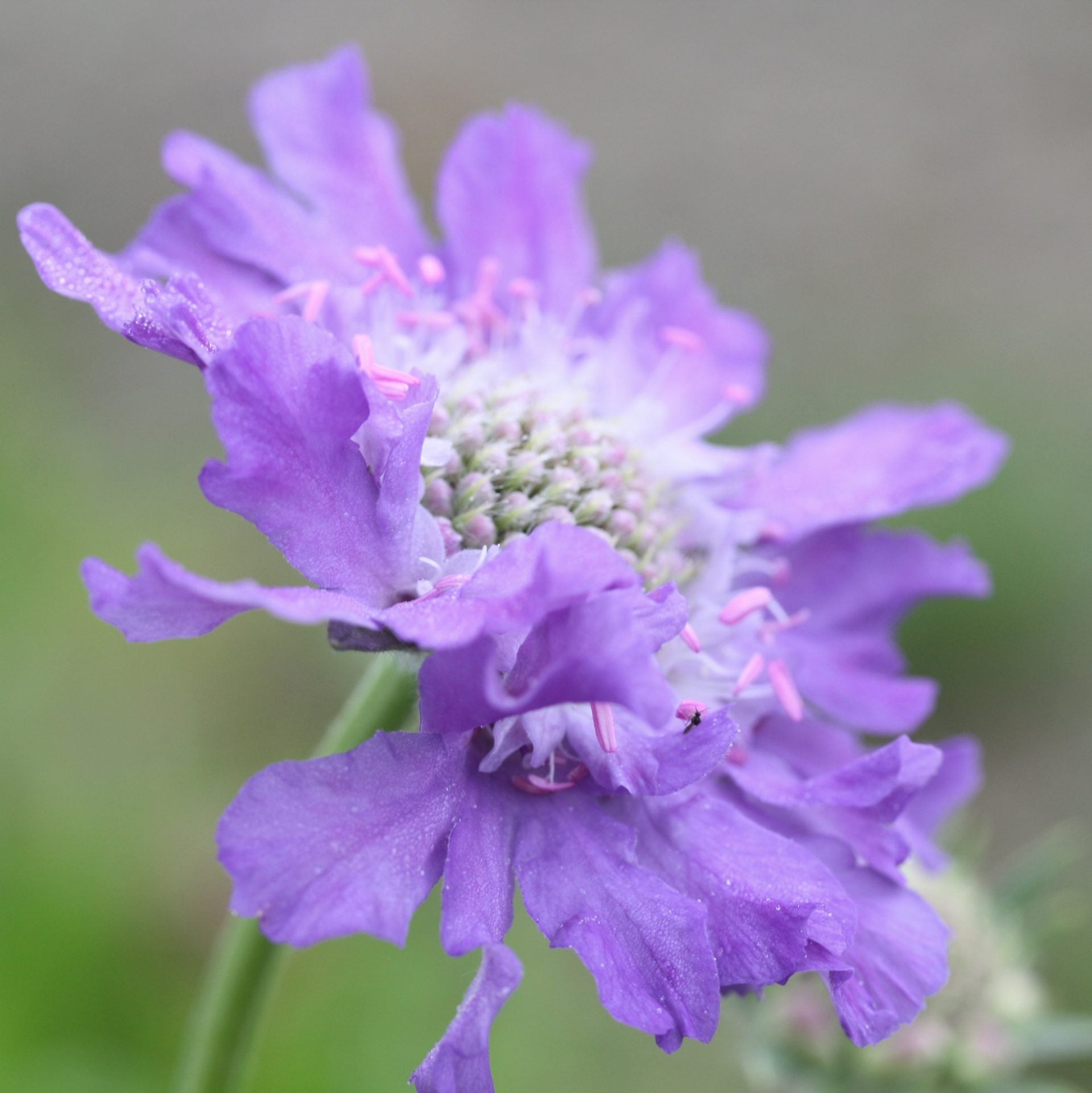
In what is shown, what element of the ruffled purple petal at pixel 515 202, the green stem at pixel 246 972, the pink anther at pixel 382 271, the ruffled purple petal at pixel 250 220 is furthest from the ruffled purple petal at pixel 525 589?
the ruffled purple petal at pixel 515 202

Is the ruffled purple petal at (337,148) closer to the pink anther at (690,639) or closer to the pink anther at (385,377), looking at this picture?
the pink anther at (385,377)

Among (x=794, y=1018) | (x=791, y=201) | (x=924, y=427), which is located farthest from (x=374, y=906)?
(x=791, y=201)

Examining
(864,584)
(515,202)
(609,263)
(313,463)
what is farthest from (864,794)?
(609,263)

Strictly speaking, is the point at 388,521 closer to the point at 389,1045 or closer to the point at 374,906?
the point at 374,906

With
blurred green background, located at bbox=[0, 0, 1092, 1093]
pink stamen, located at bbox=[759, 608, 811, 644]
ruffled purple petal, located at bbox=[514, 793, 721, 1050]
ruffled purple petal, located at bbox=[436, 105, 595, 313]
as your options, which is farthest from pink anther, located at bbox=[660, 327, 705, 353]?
blurred green background, located at bbox=[0, 0, 1092, 1093]

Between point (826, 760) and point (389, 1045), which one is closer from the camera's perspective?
point (826, 760)

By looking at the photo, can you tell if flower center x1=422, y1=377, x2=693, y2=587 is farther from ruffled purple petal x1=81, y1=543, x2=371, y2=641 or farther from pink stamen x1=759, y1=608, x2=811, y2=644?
ruffled purple petal x1=81, y1=543, x2=371, y2=641

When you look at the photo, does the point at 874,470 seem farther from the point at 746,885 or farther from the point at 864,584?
the point at 746,885
